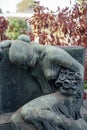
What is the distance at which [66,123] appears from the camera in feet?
8.53

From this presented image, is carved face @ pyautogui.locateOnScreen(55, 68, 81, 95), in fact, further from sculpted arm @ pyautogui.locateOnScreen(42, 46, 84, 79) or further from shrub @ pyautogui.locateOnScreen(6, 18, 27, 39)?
shrub @ pyautogui.locateOnScreen(6, 18, 27, 39)

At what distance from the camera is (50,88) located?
2.86m

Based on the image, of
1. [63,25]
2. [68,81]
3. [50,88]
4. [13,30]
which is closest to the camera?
[68,81]

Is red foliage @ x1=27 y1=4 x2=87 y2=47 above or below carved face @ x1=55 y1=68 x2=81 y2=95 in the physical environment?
above

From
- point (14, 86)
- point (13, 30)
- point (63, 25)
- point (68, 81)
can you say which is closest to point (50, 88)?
point (68, 81)

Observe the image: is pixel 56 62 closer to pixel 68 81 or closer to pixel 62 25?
pixel 68 81

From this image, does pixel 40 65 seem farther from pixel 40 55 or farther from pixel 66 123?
pixel 66 123

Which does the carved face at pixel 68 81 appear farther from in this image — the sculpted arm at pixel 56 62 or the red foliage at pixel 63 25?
the red foliage at pixel 63 25

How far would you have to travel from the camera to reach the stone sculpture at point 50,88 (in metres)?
2.57

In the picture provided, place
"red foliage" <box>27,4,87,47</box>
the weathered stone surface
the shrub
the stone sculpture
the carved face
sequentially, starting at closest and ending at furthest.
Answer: the stone sculpture
the carved face
the weathered stone surface
"red foliage" <box>27,4,87,47</box>
the shrub

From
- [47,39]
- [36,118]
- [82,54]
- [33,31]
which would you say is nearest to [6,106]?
[36,118]

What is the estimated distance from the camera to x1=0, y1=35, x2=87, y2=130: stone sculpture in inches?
101

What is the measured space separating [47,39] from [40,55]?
6.07 feet

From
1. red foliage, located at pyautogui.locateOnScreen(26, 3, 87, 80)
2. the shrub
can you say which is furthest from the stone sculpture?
the shrub
